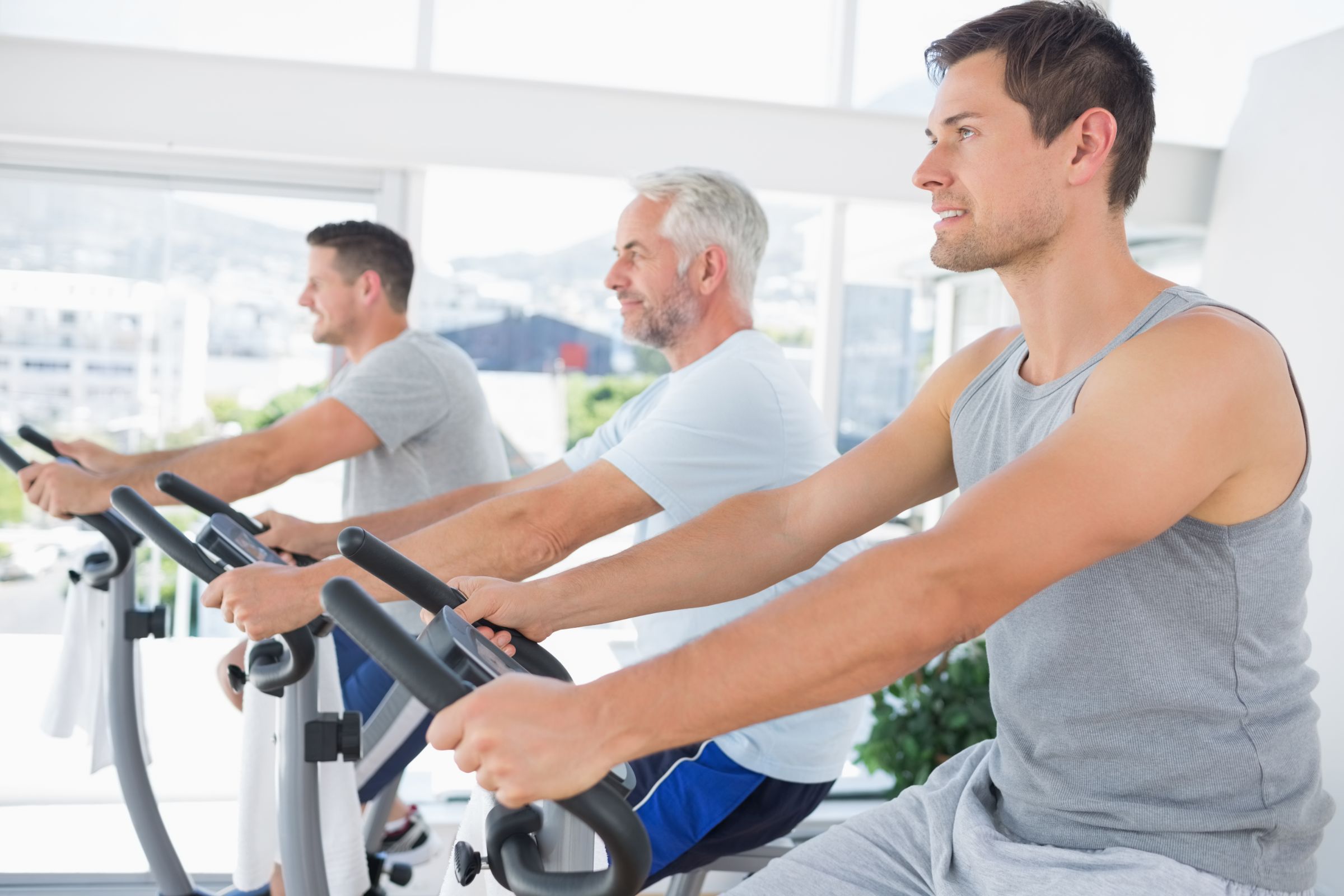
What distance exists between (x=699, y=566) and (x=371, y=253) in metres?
1.82

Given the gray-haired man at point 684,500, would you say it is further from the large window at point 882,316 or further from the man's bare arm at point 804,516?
the large window at point 882,316

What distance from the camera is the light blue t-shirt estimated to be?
193cm

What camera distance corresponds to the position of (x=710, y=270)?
7.72ft

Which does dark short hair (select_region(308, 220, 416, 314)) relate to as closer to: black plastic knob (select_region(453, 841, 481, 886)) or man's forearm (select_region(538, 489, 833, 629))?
man's forearm (select_region(538, 489, 833, 629))

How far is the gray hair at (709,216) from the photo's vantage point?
236 centimetres

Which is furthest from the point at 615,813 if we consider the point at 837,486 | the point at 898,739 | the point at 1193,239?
the point at 1193,239

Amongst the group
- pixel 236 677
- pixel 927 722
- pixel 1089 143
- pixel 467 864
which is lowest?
pixel 927 722

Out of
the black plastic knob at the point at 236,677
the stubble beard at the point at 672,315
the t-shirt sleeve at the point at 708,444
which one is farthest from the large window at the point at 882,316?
the black plastic knob at the point at 236,677

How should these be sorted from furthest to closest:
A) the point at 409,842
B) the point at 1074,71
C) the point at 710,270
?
the point at 409,842
the point at 710,270
the point at 1074,71

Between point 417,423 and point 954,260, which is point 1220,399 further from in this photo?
point 417,423

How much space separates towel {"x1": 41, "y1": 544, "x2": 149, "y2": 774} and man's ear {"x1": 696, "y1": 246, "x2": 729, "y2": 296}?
1563 mm

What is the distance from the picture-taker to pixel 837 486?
1710 mm

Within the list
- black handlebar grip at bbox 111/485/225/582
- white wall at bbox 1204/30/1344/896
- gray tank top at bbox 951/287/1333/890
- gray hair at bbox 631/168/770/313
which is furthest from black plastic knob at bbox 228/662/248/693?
white wall at bbox 1204/30/1344/896

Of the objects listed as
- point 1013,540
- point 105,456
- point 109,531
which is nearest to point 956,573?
point 1013,540
